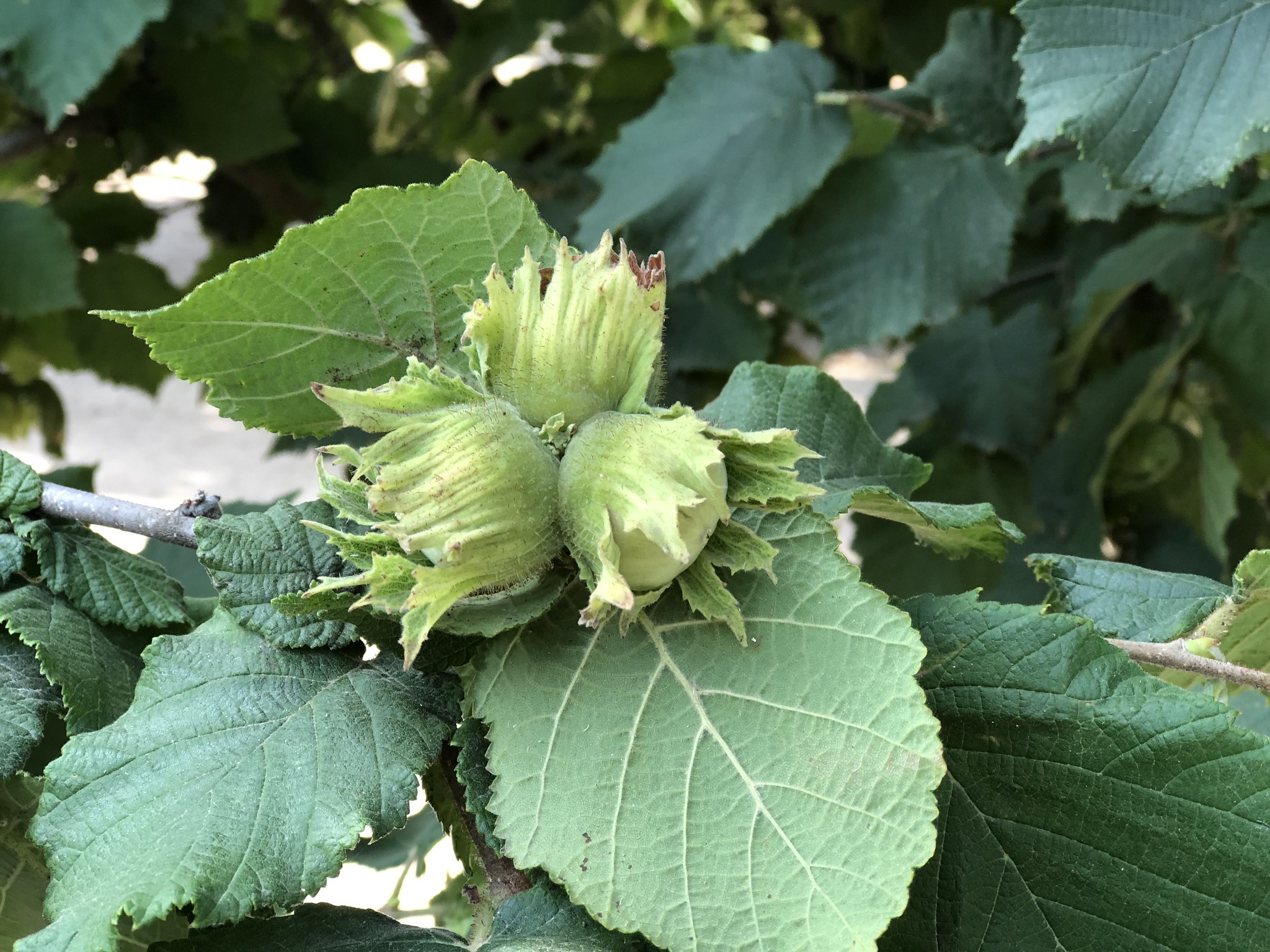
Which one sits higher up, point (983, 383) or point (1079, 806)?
point (1079, 806)

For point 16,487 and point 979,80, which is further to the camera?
point 979,80

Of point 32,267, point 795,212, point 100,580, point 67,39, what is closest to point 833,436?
point 100,580

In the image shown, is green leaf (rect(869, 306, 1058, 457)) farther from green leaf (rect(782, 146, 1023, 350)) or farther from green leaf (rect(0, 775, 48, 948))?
green leaf (rect(0, 775, 48, 948))

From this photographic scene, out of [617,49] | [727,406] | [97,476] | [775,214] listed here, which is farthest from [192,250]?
[727,406]

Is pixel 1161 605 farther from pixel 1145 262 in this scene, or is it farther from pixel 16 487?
pixel 1145 262

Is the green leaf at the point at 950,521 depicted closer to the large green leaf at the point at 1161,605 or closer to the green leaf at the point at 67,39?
the large green leaf at the point at 1161,605

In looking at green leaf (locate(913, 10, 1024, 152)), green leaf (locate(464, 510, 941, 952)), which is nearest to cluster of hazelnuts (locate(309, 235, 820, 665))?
green leaf (locate(464, 510, 941, 952))

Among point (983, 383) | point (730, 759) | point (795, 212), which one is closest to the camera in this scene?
point (730, 759)
